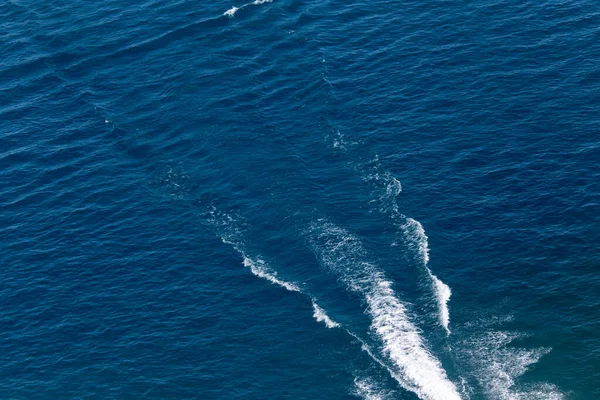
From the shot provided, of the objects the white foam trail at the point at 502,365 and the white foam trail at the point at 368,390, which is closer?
the white foam trail at the point at 502,365

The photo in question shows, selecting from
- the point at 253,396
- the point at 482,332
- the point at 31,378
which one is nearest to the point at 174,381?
the point at 253,396

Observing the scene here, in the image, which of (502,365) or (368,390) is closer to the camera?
(368,390)

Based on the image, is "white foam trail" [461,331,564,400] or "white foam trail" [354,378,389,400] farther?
"white foam trail" [354,378,389,400]

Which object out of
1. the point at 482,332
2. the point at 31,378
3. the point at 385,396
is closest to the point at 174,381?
the point at 31,378

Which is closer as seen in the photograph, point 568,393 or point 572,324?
point 568,393

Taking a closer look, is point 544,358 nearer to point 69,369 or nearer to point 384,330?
point 384,330

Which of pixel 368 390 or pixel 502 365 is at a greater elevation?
pixel 368 390
